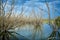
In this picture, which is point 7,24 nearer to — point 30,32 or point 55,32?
point 30,32

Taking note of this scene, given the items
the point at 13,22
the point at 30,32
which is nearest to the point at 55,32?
the point at 30,32

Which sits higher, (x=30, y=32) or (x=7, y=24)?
(x=7, y=24)

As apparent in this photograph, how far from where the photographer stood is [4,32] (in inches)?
94.7

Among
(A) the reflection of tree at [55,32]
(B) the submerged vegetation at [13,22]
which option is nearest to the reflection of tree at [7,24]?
(B) the submerged vegetation at [13,22]

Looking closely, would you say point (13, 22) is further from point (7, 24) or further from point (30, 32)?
point (30, 32)

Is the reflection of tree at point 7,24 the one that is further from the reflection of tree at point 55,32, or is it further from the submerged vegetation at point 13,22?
the reflection of tree at point 55,32

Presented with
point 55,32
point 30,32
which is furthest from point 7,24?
point 55,32

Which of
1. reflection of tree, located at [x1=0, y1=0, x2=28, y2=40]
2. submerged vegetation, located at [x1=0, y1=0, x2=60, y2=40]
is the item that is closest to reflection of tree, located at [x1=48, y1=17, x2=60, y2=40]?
submerged vegetation, located at [x1=0, y1=0, x2=60, y2=40]

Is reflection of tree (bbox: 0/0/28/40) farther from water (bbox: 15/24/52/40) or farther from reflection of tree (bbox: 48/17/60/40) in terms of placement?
reflection of tree (bbox: 48/17/60/40)

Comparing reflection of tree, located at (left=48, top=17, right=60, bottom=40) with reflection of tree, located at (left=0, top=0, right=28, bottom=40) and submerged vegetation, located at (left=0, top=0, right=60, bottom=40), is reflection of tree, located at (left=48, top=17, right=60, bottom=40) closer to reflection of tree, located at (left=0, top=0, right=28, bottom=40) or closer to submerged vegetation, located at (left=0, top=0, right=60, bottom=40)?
submerged vegetation, located at (left=0, top=0, right=60, bottom=40)

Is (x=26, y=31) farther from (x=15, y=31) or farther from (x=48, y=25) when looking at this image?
(x=48, y=25)

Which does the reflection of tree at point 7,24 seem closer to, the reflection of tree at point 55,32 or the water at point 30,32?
the water at point 30,32

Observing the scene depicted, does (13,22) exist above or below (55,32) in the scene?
above

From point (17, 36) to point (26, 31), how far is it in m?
0.18
